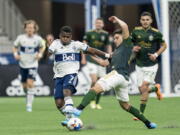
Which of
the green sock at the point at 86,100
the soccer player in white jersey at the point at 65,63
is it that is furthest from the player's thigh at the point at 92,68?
the green sock at the point at 86,100

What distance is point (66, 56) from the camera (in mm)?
14734

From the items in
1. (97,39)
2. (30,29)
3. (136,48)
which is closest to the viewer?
(136,48)

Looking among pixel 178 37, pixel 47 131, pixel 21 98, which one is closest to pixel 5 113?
pixel 47 131

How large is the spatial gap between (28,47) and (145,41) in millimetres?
3950

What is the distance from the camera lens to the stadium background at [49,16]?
29734 millimetres

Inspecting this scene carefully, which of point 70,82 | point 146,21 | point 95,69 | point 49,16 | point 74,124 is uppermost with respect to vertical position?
point 146,21

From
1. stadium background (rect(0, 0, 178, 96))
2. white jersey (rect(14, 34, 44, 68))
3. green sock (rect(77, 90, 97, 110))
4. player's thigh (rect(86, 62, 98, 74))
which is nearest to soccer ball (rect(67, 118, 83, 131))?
green sock (rect(77, 90, 97, 110))

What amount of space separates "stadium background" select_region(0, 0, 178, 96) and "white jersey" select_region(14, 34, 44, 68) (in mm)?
5748

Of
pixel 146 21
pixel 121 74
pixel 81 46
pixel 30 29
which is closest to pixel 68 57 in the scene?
pixel 81 46

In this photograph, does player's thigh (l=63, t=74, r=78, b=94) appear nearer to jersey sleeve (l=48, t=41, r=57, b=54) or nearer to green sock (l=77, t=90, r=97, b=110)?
jersey sleeve (l=48, t=41, r=57, b=54)

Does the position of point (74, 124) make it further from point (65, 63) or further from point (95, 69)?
point (95, 69)

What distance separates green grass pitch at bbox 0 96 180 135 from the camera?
13812mm

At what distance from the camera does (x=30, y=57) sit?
66.7ft

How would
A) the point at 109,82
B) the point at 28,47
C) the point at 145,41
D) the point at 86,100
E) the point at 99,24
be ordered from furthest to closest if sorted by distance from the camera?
the point at 99,24 → the point at 28,47 → the point at 145,41 → the point at 109,82 → the point at 86,100
